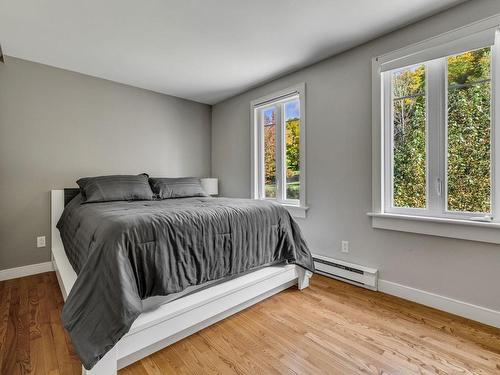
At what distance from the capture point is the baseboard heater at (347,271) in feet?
7.73

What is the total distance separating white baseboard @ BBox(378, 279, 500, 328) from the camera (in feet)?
Result: 5.89

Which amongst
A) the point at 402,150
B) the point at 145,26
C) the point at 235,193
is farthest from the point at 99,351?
the point at 235,193

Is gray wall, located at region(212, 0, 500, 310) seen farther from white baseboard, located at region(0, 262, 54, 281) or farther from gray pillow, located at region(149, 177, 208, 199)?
white baseboard, located at region(0, 262, 54, 281)

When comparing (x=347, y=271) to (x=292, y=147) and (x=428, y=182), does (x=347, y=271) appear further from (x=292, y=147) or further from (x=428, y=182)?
(x=292, y=147)

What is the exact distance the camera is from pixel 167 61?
2.78 m

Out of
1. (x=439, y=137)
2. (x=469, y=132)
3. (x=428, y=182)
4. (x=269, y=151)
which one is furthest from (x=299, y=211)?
(x=469, y=132)

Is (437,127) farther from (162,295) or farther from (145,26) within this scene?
(145,26)

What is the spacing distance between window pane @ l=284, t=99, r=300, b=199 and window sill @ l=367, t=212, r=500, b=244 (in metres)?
1.04

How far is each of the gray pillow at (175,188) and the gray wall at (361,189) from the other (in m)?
1.48

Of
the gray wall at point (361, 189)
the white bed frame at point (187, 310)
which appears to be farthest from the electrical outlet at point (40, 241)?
the gray wall at point (361, 189)

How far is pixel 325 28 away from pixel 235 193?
8.17 ft

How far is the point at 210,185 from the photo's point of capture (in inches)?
157

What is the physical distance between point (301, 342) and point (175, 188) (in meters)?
2.29

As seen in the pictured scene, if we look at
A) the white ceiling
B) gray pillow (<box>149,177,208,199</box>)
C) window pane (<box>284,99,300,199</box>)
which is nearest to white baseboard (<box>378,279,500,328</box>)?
window pane (<box>284,99,300,199</box>)
